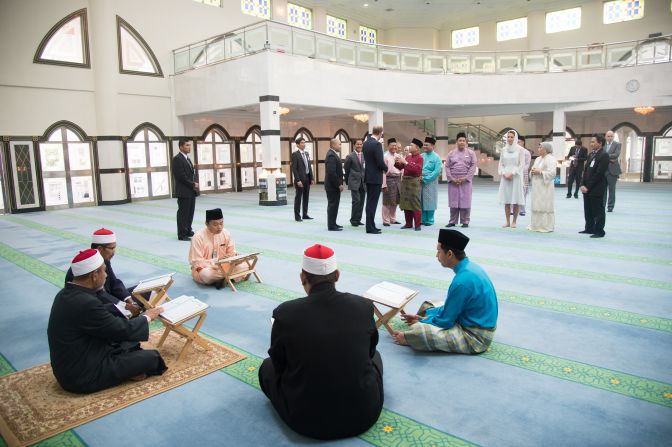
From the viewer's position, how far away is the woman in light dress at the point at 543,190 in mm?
7609

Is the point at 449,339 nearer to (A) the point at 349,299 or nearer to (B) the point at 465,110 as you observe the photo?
(A) the point at 349,299

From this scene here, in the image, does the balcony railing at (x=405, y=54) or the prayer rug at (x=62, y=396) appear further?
the balcony railing at (x=405, y=54)

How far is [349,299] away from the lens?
2273 millimetres

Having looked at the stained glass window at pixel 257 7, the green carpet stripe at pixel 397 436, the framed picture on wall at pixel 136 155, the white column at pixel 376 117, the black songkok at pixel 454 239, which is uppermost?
the stained glass window at pixel 257 7

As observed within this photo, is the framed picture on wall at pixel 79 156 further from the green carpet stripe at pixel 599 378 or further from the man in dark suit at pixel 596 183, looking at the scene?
the green carpet stripe at pixel 599 378

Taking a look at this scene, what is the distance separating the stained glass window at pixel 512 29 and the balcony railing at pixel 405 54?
6248 millimetres

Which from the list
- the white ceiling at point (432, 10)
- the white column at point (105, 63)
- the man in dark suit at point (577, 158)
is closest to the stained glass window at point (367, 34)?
the white ceiling at point (432, 10)

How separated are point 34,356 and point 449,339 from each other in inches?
116

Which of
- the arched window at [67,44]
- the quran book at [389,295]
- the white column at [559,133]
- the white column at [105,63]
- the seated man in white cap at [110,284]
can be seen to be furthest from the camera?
the white column at [559,133]

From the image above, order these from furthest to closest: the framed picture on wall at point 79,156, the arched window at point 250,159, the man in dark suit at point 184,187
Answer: the arched window at point 250,159
the framed picture on wall at point 79,156
the man in dark suit at point 184,187

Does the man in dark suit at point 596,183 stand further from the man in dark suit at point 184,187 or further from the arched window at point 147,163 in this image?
the arched window at point 147,163

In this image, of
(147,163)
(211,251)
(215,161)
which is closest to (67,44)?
(147,163)

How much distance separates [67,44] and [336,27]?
12.0 meters

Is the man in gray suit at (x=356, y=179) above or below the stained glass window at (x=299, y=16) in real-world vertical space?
below
